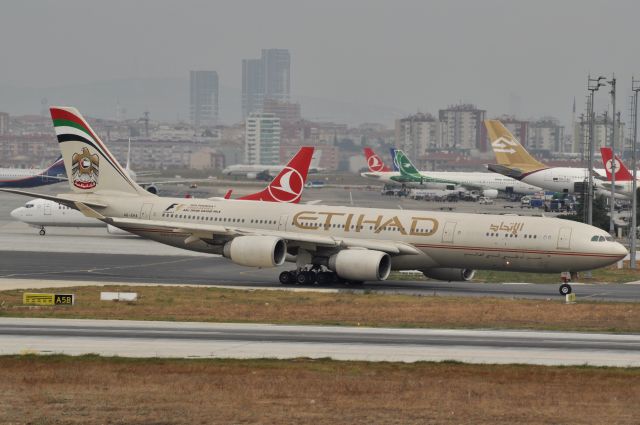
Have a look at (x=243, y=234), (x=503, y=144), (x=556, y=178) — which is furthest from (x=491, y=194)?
(x=243, y=234)

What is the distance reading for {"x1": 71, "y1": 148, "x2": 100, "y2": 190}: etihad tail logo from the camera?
223ft

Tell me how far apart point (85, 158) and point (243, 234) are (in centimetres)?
1179

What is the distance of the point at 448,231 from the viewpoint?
5941 centimetres

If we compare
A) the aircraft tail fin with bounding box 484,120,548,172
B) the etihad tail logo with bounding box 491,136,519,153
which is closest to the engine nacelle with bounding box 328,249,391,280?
the aircraft tail fin with bounding box 484,120,548,172

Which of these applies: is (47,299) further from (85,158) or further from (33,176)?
(33,176)

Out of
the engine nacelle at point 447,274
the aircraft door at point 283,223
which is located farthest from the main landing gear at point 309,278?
the engine nacelle at point 447,274

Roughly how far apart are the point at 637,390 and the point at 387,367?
6.87 meters

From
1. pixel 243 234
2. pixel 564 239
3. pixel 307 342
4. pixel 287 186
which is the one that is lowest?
pixel 307 342

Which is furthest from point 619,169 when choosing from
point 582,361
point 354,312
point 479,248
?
point 582,361

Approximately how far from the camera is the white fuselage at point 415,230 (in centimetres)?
5791

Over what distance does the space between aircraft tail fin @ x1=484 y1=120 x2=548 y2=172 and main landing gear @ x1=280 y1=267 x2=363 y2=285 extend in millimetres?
88211

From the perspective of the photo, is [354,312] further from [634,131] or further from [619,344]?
[634,131]

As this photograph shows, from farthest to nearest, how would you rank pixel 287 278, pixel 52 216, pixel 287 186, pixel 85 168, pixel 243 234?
pixel 52 216 → pixel 287 186 → pixel 85 168 → pixel 287 278 → pixel 243 234

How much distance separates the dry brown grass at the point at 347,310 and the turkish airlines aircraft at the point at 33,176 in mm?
94144
